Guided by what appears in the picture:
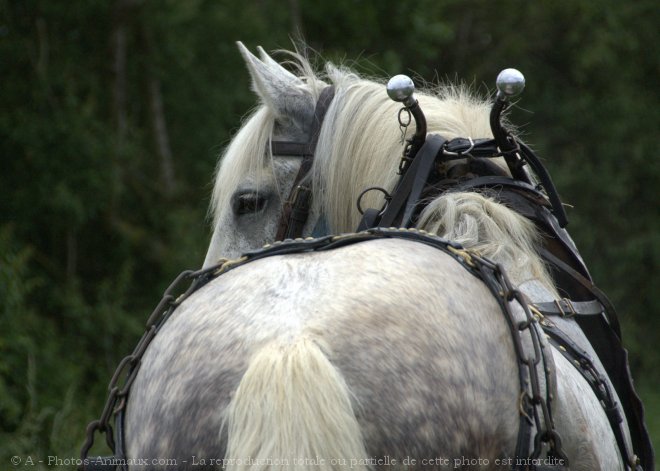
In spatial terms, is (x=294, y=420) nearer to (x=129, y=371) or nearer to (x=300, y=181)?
(x=129, y=371)

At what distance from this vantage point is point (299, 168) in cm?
298

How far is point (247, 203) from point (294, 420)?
5.04ft

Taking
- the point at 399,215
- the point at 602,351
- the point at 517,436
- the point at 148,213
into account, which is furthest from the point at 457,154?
Answer: the point at 148,213

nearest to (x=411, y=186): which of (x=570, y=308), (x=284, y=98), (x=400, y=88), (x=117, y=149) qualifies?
(x=400, y=88)

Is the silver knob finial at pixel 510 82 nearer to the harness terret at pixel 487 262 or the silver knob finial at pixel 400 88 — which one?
the harness terret at pixel 487 262

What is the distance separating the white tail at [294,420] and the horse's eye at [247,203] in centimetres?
148

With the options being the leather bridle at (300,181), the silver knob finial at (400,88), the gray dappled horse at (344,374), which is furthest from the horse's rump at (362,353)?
the leather bridle at (300,181)

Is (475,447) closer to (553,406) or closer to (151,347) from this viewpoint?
(553,406)

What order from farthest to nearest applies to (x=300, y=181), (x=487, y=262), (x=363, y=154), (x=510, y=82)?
1. (x=300, y=181)
2. (x=363, y=154)
3. (x=510, y=82)
4. (x=487, y=262)

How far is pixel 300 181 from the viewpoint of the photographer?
9.62ft

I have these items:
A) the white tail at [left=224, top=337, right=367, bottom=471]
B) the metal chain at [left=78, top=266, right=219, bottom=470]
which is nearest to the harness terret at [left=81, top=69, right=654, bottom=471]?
the metal chain at [left=78, top=266, right=219, bottom=470]

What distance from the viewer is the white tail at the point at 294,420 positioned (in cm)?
149

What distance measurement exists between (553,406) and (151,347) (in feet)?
2.60

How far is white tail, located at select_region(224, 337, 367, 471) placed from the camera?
149 centimetres
